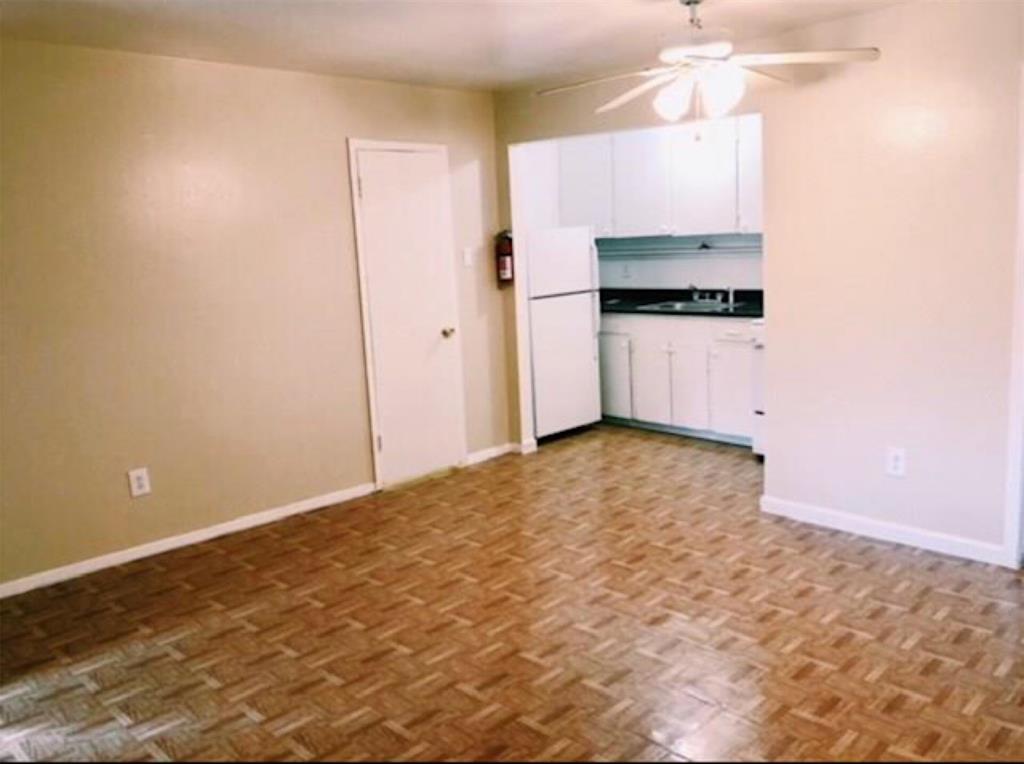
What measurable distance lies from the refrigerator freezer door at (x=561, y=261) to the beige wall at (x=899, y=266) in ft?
6.06

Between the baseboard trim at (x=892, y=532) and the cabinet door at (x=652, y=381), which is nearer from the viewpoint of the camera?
the baseboard trim at (x=892, y=532)

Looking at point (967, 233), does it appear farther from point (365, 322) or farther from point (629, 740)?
point (365, 322)

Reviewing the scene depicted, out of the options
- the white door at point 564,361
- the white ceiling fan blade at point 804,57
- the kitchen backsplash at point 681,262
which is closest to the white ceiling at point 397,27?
the white ceiling fan blade at point 804,57

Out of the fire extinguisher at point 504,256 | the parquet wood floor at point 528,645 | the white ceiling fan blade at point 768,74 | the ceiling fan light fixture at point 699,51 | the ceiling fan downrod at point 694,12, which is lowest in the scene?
the parquet wood floor at point 528,645

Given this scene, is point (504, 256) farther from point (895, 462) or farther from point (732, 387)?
point (895, 462)

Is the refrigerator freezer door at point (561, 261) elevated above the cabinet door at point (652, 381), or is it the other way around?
the refrigerator freezer door at point (561, 261)

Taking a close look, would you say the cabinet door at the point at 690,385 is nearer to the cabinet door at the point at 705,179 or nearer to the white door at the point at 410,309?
the cabinet door at the point at 705,179

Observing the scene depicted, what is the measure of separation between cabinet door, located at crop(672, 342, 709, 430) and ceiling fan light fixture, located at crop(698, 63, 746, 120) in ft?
8.46

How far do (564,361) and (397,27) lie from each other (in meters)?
2.77

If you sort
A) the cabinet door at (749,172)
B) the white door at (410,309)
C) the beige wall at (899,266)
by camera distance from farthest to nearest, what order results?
1. the cabinet door at (749,172)
2. the white door at (410,309)
3. the beige wall at (899,266)

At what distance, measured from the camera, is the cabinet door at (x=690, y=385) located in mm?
5492

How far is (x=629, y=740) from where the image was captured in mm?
2363

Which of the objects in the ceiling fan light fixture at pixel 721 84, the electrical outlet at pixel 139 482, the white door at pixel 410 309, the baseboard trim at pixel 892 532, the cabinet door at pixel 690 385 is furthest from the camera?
the cabinet door at pixel 690 385

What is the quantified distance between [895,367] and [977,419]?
385mm
